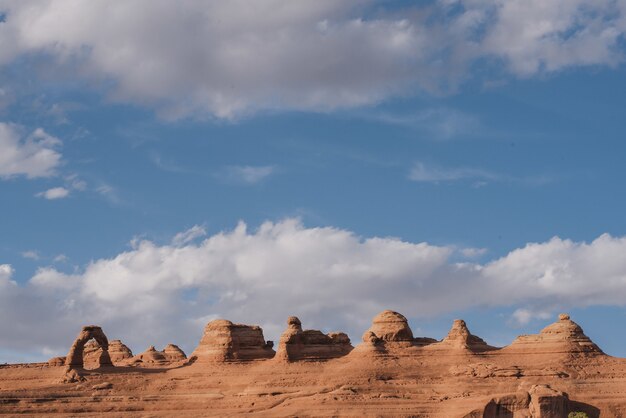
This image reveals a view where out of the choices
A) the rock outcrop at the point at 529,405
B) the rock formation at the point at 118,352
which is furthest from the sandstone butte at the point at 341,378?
the rock formation at the point at 118,352

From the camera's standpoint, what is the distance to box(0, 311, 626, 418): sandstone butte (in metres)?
86.0

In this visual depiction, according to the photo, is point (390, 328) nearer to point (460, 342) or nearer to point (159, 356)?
point (460, 342)

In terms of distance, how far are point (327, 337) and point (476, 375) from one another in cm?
1428

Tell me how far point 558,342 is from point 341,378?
Answer: 19173 mm

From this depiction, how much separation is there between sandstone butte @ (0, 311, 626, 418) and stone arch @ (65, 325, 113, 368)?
0.11 m

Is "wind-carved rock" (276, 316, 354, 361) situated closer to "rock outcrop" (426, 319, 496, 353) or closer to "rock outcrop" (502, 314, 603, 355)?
"rock outcrop" (426, 319, 496, 353)

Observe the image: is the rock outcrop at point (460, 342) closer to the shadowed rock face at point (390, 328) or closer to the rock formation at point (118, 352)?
the shadowed rock face at point (390, 328)

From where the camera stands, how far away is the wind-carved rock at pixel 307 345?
309ft

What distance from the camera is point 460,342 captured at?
3733 inches

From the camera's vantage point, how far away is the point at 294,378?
302ft

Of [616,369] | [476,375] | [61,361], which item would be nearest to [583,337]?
[616,369]

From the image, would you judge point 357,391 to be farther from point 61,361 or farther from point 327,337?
point 61,361

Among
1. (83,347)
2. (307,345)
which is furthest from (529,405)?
(83,347)

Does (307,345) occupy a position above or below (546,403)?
above
